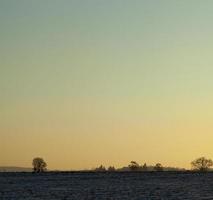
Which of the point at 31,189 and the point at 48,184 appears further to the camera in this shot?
the point at 48,184

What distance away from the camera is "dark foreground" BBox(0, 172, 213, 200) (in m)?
35.6

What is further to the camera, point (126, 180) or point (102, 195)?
point (126, 180)

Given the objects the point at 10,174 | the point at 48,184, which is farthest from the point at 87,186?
the point at 10,174

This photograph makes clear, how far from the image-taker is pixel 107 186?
131 feet

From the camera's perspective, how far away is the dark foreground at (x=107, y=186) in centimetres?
3556

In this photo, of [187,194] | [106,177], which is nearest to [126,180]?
[106,177]

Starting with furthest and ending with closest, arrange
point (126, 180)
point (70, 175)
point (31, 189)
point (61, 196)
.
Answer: point (70, 175), point (126, 180), point (31, 189), point (61, 196)

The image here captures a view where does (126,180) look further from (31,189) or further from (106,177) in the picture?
(31,189)

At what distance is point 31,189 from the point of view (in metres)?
38.2

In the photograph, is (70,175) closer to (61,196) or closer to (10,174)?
(10,174)

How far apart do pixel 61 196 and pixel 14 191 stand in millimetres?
3372

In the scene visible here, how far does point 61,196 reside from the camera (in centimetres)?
3484

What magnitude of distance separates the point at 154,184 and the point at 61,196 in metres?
8.73

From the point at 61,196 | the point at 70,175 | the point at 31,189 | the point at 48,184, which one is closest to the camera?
the point at 61,196
